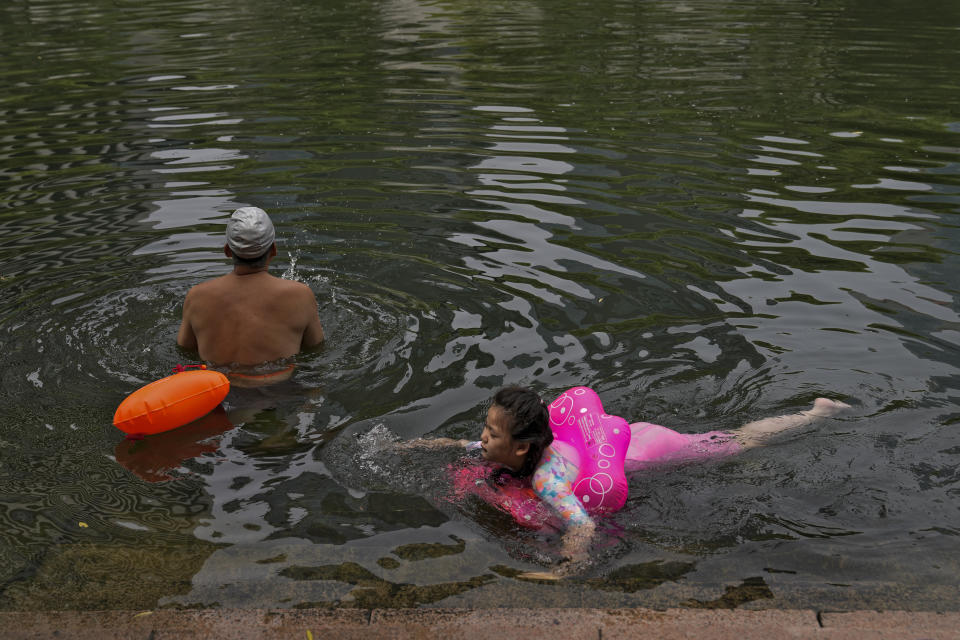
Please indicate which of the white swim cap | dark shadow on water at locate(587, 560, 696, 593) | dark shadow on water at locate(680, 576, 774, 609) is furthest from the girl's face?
the white swim cap

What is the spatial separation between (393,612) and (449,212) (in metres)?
5.90

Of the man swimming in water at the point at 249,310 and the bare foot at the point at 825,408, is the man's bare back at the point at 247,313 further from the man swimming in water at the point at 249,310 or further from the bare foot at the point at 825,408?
the bare foot at the point at 825,408

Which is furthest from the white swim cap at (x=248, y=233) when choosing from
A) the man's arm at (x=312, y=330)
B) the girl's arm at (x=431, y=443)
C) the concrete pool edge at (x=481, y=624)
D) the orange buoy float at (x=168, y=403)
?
the concrete pool edge at (x=481, y=624)

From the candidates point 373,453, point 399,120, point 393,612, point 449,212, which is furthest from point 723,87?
point 393,612

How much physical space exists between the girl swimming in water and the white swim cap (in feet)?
5.80

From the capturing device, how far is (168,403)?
18.8ft

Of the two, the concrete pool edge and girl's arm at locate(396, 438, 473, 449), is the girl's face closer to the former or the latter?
girl's arm at locate(396, 438, 473, 449)

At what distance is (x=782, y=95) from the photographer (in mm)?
13977

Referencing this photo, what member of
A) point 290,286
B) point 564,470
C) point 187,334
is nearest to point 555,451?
point 564,470

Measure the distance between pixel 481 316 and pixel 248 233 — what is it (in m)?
2.02

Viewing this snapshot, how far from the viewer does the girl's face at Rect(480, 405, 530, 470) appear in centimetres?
506

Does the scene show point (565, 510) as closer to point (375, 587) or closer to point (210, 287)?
point (375, 587)

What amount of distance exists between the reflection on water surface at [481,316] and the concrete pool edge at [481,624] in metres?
0.22

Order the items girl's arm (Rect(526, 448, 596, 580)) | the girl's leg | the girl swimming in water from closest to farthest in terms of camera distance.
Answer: girl's arm (Rect(526, 448, 596, 580))
the girl swimming in water
the girl's leg
